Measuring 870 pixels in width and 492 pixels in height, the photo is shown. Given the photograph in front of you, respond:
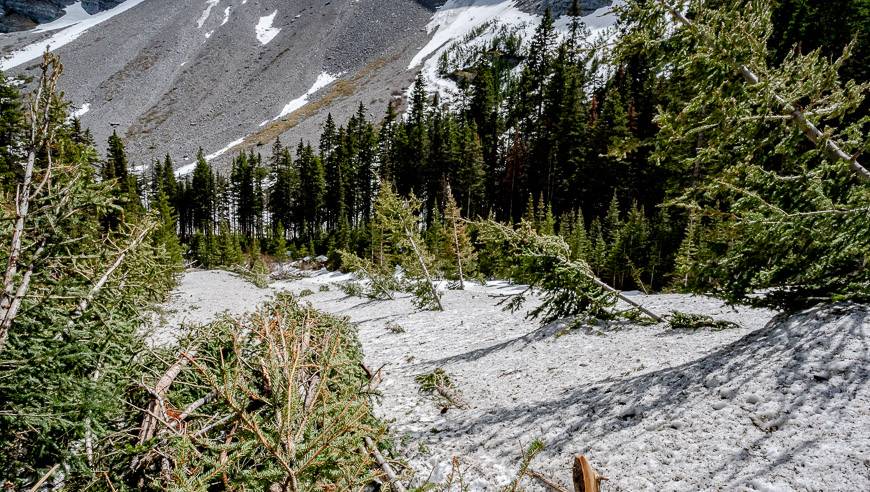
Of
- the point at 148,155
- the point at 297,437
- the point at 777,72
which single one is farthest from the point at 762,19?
the point at 148,155

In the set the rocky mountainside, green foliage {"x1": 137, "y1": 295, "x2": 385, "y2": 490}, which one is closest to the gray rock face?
the rocky mountainside

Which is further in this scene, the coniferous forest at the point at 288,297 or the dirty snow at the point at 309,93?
the dirty snow at the point at 309,93

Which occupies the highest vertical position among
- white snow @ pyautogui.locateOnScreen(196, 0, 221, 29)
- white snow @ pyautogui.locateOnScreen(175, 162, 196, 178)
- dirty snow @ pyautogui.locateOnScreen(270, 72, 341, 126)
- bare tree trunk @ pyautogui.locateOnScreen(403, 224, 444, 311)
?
white snow @ pyautogui.locateOnScreen(196, 0, 221, 29)

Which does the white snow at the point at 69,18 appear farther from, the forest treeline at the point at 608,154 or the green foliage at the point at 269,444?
the green foliage at the point at 269,444

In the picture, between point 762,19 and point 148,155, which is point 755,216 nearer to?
point 762,19

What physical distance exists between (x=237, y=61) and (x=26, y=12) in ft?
400

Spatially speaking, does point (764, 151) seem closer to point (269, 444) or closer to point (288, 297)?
point (269, 444)

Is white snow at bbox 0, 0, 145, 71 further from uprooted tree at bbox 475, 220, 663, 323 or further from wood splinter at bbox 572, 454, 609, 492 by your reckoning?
wood splinter at bbox 572, 454, 609, 492

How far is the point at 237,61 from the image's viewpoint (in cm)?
13488

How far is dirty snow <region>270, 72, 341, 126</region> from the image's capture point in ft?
368

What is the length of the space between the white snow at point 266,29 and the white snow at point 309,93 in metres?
40.3

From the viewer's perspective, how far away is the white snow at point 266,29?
478 feet

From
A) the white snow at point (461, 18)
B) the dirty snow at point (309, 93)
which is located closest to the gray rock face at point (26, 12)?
the dirty snow at point (309, 93)

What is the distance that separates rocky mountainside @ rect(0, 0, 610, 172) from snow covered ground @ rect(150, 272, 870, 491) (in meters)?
96.4
